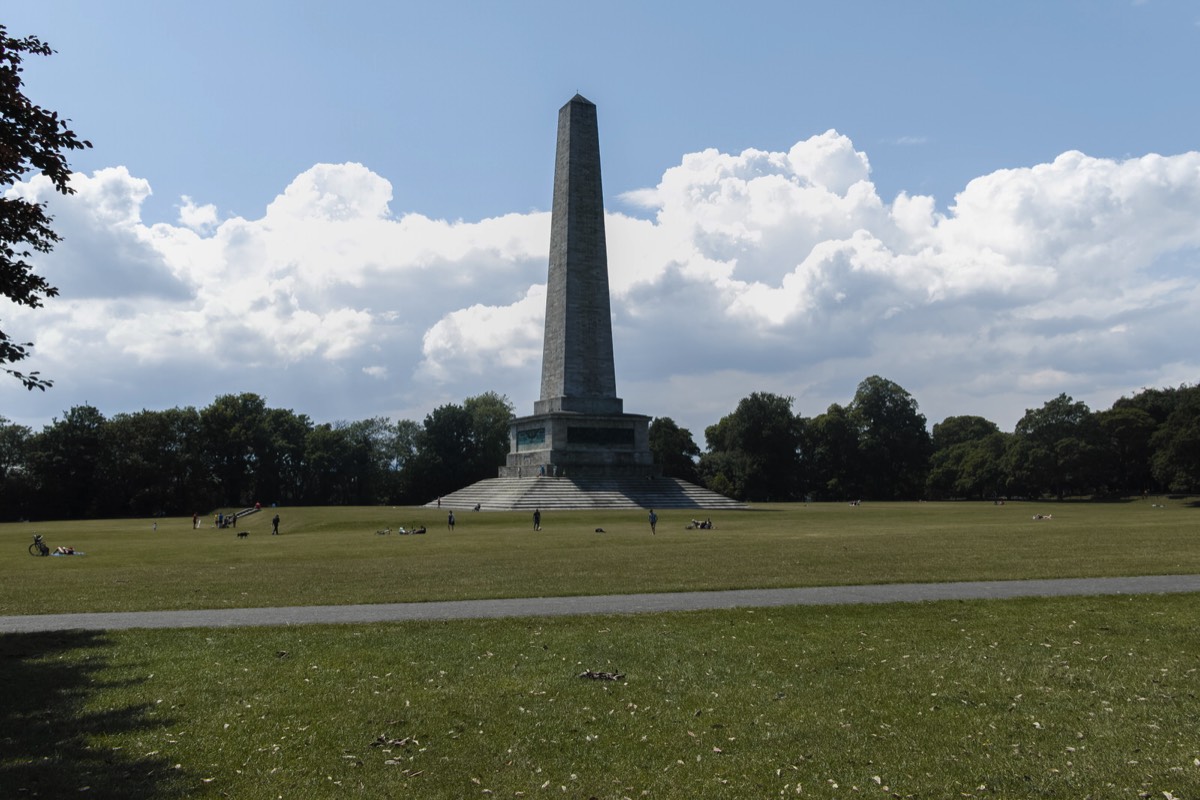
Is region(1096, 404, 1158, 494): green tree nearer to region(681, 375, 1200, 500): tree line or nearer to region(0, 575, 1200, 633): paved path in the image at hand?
region(681, 375, 1200, 500): tree line

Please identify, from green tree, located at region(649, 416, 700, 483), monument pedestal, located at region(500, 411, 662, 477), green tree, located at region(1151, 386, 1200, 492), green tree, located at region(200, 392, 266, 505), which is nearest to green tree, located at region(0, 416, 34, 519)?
green tree, located at region(200, 392, 266, 505)

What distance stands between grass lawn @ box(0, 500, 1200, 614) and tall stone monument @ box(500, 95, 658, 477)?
1868cm

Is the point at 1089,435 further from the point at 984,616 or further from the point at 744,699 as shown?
the point at 744,699

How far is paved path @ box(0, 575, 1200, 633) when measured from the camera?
46.4 feet

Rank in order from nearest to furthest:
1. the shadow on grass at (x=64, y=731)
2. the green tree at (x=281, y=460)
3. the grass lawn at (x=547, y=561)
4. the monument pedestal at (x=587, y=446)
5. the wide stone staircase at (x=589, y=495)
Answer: the shadow on grass at (x=64, y=731), the grass lawn at (x=547, y=561), the wide stone staircase at (x=589, y=495), the monument pedestal at (x=587, y=446), the green tree at (x=281, y=460)

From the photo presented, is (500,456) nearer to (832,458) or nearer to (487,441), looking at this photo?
(487,441)

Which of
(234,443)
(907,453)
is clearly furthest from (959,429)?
(234,443)

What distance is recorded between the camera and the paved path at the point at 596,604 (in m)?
14.2

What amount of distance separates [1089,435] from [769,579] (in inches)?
2941

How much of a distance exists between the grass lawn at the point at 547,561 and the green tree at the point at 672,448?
5880 cm

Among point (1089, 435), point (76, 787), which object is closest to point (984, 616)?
point (76, 787)

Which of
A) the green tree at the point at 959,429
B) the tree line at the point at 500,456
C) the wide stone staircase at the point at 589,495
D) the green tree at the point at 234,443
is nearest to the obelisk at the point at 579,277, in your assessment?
the wide stone staircase at the point at 589,495

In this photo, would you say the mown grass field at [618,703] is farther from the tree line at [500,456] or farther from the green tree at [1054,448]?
the green tree at [1054,448]

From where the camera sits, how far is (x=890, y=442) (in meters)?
97.6
